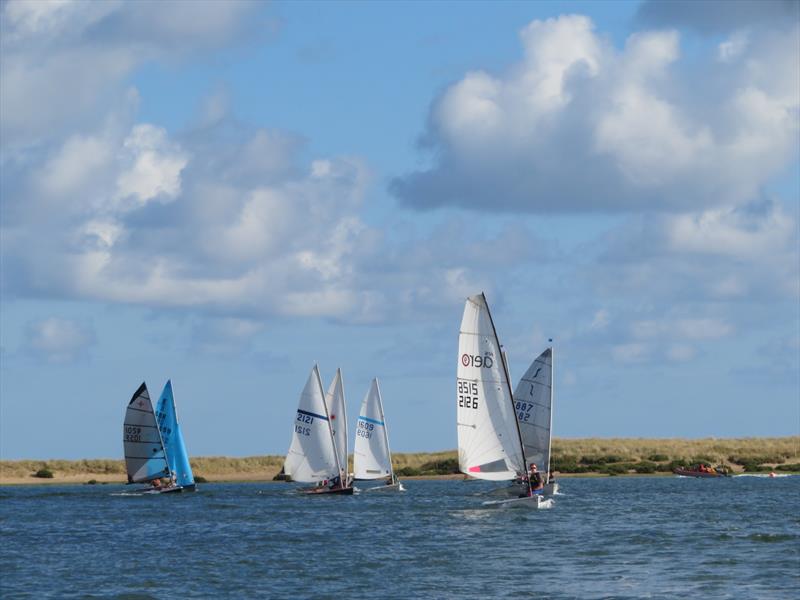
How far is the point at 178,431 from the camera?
304ft

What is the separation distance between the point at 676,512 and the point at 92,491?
171 feet

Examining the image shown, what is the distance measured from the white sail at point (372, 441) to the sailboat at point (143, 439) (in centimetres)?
1336

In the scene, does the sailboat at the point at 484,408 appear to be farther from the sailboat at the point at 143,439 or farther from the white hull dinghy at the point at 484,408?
the sailboat at the point at 143,439

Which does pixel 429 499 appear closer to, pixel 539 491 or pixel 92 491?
pixel 539 491

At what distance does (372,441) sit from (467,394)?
30.6 m

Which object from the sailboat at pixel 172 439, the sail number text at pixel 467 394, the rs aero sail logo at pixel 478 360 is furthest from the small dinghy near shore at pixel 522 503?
the sailboat at pixel 172 439

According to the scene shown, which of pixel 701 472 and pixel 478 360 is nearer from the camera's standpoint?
pixel 478 360

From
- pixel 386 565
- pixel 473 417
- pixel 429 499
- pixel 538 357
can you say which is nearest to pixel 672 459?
pixel 429 499

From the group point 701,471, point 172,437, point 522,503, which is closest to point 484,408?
point 522,503

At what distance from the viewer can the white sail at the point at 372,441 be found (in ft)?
294

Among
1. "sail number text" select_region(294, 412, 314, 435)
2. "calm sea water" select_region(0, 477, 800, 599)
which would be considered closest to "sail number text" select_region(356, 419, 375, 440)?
"sail number text" select_region(294, 412, 314, 435)

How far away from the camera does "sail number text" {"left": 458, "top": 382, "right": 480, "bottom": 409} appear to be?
60.3m

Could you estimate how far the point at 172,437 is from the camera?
93.1 metres

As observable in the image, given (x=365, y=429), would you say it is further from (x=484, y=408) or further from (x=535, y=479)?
(x=484, y=408)
